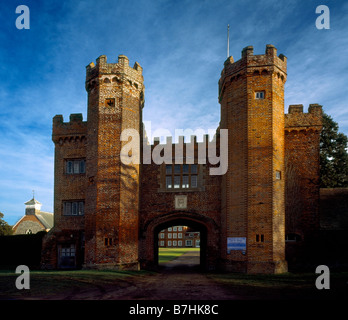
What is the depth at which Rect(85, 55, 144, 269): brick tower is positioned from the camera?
731 inches

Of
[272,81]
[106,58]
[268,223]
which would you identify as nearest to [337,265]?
[268,223]

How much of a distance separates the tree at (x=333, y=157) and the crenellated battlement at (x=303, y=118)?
1103 cm

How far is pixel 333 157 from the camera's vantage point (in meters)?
31.0

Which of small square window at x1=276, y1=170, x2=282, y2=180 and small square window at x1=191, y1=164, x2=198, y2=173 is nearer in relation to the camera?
small square window at x1=276, y1=170, x2=282, y2=180

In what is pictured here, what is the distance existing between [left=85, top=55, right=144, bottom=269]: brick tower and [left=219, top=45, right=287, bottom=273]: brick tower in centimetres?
573

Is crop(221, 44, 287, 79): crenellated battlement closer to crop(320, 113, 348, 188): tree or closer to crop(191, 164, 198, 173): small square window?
crop(191, 164, 198, 173): small square window

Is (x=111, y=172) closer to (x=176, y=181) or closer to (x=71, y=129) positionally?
(x=176, y=181)

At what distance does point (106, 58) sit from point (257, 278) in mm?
15232

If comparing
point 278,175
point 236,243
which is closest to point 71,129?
point 236,243

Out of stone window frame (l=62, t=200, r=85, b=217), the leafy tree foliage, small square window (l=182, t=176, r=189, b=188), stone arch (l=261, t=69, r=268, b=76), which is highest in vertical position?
stone arch (l=261, t=69, r=268, b=76)

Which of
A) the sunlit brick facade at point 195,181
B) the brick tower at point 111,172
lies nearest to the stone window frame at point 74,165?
the sunlit brick facade at point 195,181

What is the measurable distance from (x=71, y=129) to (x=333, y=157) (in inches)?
942

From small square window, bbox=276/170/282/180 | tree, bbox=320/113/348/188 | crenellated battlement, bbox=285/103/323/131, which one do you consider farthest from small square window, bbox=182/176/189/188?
tree, bbox=320/113/348/188
